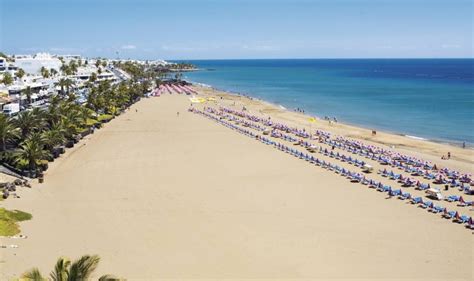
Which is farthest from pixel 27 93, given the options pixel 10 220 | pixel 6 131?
pixel 10 220

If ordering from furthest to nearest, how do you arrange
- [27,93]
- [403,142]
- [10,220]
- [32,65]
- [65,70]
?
[65,70], [32,65], [27,93], [403,142], [10,220]

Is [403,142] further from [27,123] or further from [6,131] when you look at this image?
[6,131]

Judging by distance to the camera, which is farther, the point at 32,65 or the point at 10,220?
the point at 32,65

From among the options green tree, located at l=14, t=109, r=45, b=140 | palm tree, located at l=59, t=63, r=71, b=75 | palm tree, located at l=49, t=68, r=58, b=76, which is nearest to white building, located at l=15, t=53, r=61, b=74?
palm tree, located at l=49, t=68, r=58, b=76

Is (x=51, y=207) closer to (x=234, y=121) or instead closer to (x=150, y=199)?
(x=150, y=199)

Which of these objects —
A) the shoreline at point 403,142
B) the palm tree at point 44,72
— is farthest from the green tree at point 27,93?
the palm tree at point 44,72
